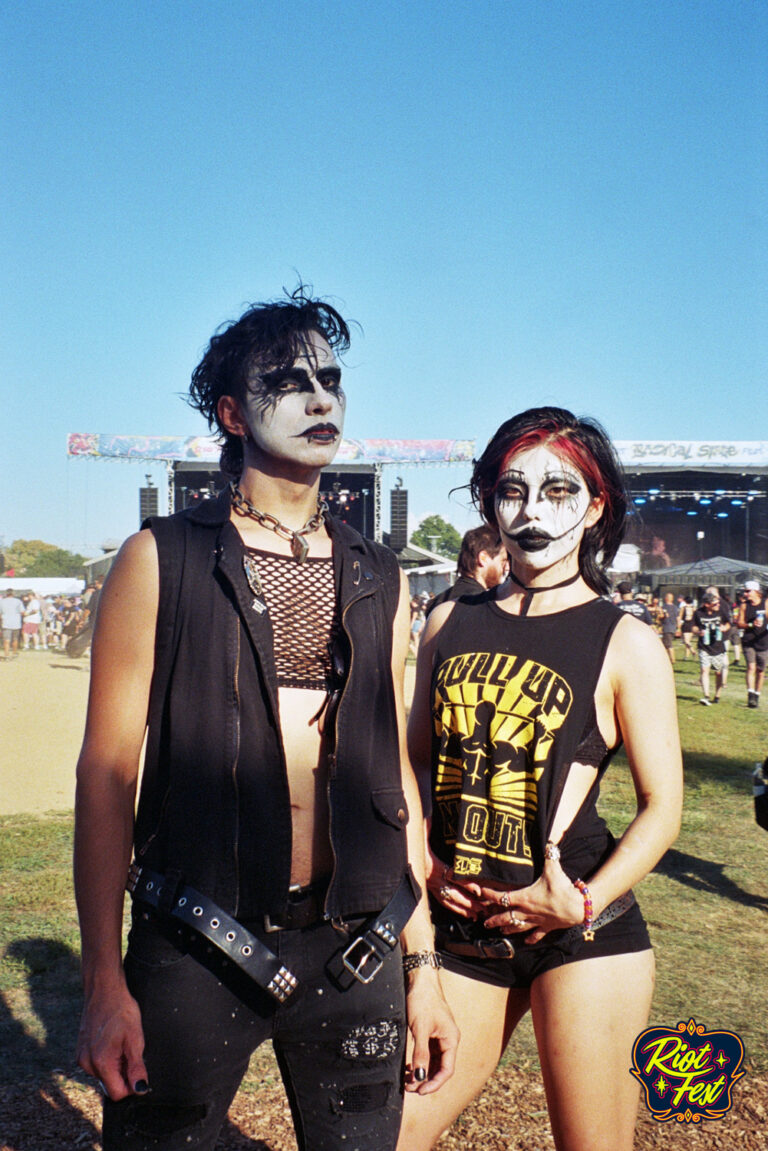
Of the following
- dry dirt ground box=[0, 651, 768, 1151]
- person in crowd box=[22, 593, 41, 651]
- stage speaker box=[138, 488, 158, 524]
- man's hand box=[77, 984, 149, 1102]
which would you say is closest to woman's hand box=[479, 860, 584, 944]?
man's hand box=[77, 984, 149, 1102]

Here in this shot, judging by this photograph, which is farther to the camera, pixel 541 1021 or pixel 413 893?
pixel 541 1021

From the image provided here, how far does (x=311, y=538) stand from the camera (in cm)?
223

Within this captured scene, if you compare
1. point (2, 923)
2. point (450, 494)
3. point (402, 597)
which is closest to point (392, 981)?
point (402, 597)

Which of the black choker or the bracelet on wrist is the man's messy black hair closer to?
the black choker

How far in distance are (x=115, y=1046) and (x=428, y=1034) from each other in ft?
2.25

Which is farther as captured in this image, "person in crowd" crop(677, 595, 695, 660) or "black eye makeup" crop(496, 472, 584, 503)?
"person in crowd" crop(677, 595, 695, 660)

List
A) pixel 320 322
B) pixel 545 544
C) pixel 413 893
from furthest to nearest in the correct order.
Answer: pixel 545 544
pixel 320 322
pixel 413 893

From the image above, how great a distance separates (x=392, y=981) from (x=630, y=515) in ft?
5.05

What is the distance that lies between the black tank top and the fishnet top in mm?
580

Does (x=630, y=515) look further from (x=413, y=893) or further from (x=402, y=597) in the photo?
(x=413, y=893)

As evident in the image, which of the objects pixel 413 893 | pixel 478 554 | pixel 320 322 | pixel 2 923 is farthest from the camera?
pixel 2 923

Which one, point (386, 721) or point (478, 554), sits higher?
point (478, 554)

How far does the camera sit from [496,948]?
93.6 inches

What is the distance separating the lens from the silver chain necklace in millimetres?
2182
